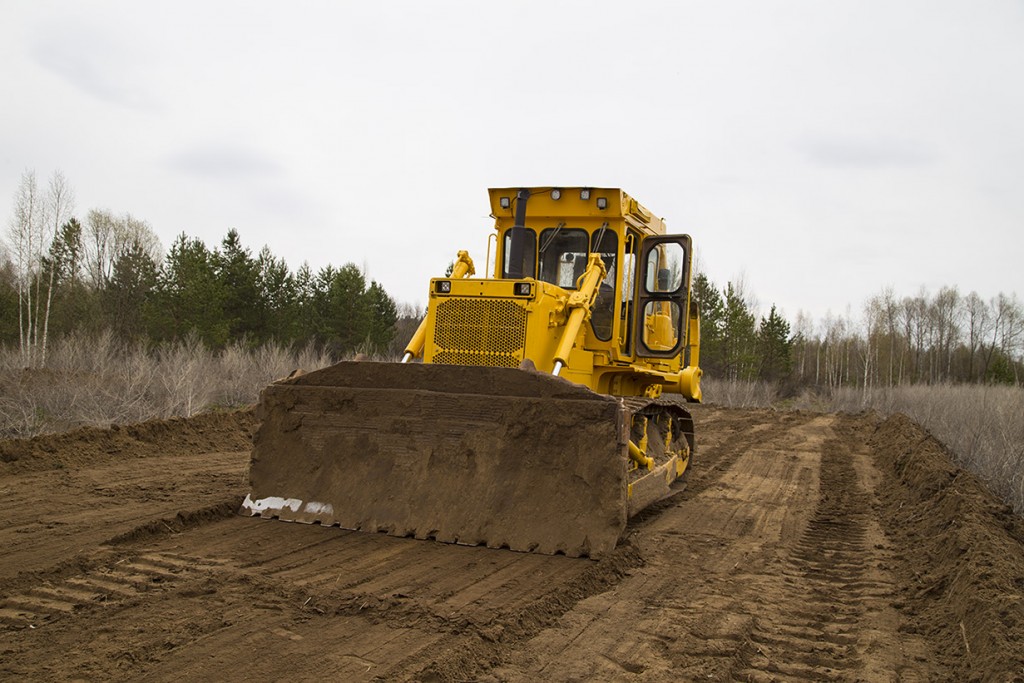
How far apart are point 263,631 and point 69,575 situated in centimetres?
166

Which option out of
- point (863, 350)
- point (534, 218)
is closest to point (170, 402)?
point (534, 218)

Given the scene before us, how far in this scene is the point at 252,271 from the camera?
32.7 meters

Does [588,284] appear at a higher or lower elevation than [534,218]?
lower

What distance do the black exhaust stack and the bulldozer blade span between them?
2.28 meters

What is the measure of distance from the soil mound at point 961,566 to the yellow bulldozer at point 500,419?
2.17 meters

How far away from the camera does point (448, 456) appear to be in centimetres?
635

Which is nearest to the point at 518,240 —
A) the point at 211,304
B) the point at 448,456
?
the point at 448,456

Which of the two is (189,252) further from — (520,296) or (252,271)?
(520,296)

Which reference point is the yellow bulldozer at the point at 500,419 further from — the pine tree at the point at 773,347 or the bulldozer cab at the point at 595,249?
the pine tree at the point at 773,347

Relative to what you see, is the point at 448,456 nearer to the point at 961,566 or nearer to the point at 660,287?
the point at 961,566

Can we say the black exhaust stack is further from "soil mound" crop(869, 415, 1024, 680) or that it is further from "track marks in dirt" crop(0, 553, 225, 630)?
"soil mound" crop(869, 415, 1024, 680)

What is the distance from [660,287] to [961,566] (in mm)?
4581

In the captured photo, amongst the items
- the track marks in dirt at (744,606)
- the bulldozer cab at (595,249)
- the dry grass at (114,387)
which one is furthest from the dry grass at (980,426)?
the dry grass at (114,387)

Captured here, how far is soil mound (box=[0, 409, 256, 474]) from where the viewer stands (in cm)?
906
